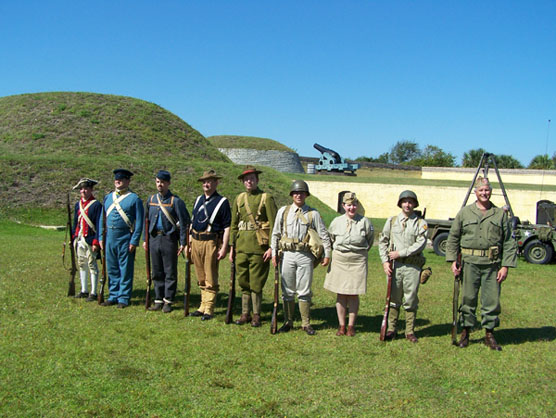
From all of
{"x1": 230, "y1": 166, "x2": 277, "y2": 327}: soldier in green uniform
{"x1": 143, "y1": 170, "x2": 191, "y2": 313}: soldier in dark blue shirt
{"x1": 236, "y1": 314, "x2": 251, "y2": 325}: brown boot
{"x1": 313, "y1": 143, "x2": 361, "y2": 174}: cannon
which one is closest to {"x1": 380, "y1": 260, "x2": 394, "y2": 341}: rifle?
{"x1": 230, "y1": 166, "x2": 277, "y2": 327}: soldier in green uniform

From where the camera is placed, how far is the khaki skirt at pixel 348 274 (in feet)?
19.1

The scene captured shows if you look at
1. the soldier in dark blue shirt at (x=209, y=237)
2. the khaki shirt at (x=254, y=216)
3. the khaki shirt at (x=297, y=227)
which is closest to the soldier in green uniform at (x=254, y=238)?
the khaki shirt at (x=254, y=216)

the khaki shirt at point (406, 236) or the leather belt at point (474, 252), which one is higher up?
the khaki shirt at point (406, 236)

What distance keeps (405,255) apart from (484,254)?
892mm

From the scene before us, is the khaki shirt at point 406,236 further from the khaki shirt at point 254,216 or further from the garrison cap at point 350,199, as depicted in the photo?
the khaki shirt at point 254,216

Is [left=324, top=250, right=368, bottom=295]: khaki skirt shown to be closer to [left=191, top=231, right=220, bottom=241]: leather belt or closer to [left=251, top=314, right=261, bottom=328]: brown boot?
[left=251, top=314, right=261, bottom=328]: brown boot

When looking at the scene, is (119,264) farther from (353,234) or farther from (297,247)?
(353,234)

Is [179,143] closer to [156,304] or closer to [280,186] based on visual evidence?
[280,186]

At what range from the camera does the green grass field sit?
13.2 feet

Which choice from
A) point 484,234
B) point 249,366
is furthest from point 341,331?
point 484,234

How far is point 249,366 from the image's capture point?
4859 millimetres

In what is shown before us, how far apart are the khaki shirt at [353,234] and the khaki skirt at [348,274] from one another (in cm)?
8

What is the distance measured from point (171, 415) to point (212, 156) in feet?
106

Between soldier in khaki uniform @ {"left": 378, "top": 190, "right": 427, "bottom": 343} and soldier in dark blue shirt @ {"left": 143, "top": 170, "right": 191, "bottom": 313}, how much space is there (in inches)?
110
